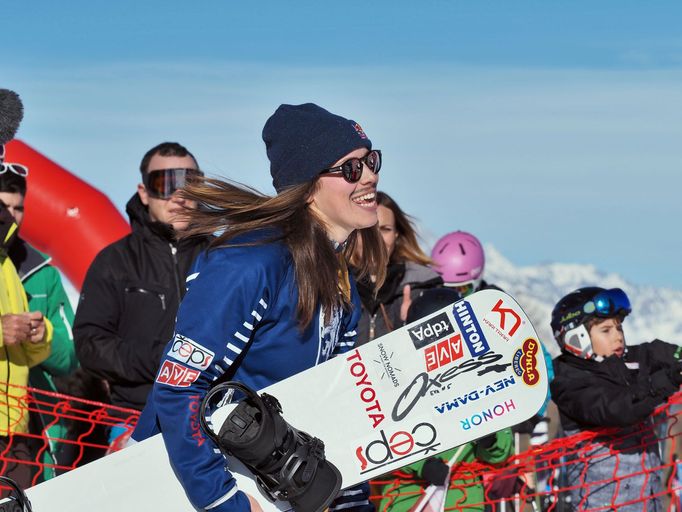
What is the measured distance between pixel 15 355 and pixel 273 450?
2322mm

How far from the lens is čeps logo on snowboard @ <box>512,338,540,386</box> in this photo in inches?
130

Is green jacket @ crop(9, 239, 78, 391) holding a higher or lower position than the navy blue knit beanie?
lower

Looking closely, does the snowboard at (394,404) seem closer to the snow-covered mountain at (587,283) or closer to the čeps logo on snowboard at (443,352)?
the čeps logo on snowboard at (443,352)

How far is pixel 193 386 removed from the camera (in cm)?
282

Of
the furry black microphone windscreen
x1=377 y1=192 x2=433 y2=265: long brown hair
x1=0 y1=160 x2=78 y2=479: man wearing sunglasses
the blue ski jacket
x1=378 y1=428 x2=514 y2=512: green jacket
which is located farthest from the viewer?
x1=377 y1=192 x2=433 y2=265: long brown hair

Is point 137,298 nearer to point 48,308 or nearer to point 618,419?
point 48,308

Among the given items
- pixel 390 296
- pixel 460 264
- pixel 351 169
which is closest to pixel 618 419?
pixel 390 296

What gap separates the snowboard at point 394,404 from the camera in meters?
3.09

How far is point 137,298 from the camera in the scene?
4941 millimetres

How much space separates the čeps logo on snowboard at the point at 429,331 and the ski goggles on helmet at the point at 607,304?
1943mm

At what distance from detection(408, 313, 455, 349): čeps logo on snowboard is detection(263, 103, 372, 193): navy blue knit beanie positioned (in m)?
0.59

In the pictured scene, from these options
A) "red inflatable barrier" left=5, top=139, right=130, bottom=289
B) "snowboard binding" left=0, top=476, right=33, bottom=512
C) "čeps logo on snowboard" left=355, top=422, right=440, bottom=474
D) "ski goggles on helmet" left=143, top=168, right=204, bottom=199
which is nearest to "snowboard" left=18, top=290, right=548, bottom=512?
"čeps logo on snowboard" left=355, top=422, right=440, bottom=474

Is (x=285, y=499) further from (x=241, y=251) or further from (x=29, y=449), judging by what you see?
(x=29, y=449)
